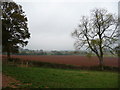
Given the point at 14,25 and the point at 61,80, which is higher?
the point at 14,25

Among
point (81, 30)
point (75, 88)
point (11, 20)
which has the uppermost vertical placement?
point (11, 20)

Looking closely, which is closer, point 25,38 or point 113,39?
point 113,39

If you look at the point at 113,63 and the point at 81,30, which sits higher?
the point at 81,30

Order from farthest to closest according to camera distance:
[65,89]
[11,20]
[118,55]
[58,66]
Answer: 1. [11,20]
2. [58,66]
3. [118,55]
4. [65,89]

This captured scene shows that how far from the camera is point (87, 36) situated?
24.2 m

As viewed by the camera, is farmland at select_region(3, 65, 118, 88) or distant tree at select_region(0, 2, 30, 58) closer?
farmland at select_region(3, 65, 118, 88)

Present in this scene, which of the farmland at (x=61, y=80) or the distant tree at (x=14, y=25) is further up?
the distant tree at (x=14, y=25)

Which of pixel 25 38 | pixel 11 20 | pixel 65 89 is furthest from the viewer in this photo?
pixel 25 38

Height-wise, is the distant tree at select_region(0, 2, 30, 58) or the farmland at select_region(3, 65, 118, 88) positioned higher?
the distant tree at select_region(0, 2, 30, 58)

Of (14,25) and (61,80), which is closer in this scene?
(61,80)

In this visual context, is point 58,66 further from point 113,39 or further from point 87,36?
point 113,39

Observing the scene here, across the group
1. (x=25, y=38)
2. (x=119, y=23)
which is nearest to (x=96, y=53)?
(x=119, y=23)

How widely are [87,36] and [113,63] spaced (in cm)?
649

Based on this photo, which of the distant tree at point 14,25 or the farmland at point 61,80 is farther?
the distant tree at point 14,25
